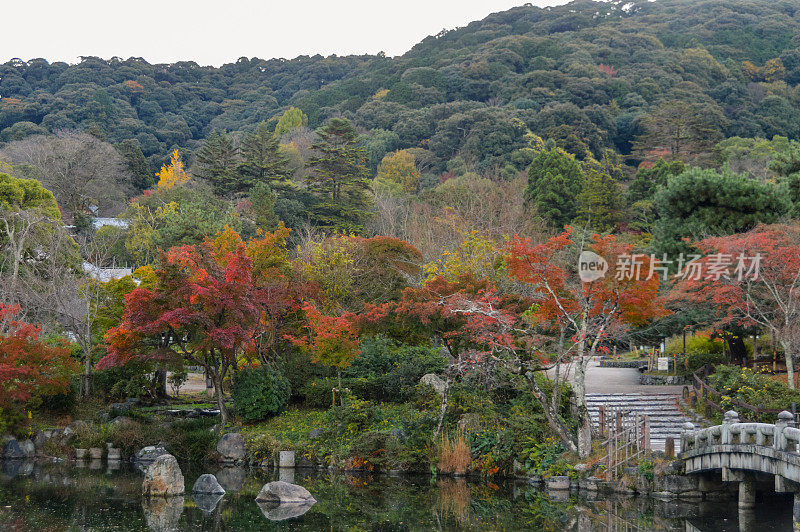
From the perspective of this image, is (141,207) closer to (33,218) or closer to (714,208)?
(33,218)

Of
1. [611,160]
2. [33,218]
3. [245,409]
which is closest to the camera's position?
[245,409]

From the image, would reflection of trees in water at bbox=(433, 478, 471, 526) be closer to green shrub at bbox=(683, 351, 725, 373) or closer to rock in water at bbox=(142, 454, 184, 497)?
rock in water at bbox=(142, 454, 184, 497)

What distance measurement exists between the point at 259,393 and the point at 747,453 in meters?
12.1

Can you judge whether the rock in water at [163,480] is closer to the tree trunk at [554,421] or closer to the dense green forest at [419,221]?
the dense green forest at [419,221]

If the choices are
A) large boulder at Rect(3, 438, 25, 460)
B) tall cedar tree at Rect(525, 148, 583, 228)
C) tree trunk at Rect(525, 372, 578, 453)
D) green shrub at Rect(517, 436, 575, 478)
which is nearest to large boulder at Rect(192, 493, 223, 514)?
green shrub at Rect(517, 436, 575, 478)

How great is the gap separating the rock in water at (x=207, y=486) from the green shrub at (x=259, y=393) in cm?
430

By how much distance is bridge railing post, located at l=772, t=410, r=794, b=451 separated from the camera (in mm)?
12180

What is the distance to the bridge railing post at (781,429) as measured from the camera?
40.0ft

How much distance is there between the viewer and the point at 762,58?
240 ft

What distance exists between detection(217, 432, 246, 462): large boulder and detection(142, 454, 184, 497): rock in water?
350cm

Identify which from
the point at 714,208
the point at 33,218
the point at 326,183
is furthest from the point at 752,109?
the point at 33,218

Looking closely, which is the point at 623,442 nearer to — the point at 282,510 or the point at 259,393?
the point at 282,510

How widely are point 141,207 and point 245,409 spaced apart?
21.7 m

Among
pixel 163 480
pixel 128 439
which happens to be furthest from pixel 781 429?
pixel 128 439
